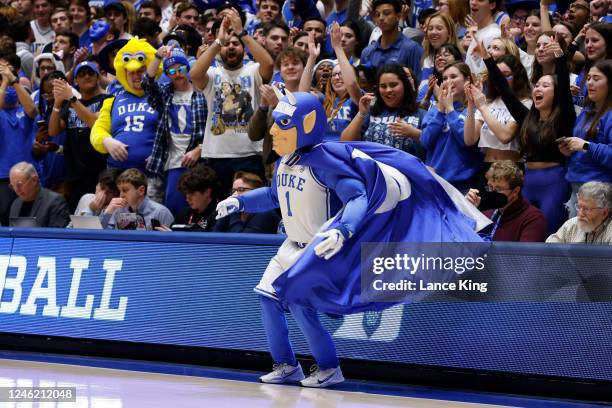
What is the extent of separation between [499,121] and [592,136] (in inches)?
32.6

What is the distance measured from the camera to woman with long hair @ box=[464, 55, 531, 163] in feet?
28.6

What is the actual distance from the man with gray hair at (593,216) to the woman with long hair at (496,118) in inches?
58.4

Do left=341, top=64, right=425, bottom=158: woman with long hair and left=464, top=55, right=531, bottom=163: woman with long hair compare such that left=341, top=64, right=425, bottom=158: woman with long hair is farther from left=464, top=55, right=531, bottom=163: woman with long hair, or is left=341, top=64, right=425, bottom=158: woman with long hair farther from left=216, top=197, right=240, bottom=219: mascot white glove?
left=216, top=197, right=240, bottom=219: mascot white glove

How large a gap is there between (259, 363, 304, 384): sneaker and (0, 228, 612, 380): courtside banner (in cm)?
39

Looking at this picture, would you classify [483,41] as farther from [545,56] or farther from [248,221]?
[248,221]

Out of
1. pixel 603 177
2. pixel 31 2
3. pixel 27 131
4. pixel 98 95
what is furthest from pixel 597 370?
pixel 31 2

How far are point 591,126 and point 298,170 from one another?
2477 millimetres

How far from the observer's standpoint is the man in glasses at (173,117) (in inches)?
413

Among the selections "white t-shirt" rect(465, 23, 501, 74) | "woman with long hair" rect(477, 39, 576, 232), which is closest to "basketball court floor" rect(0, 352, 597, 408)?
"woman with long hair" rect(477, 39, 576, 232)

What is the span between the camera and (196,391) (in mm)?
6992

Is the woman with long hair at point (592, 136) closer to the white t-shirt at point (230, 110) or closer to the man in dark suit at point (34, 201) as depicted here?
the white t-shirt at point (230, 110)

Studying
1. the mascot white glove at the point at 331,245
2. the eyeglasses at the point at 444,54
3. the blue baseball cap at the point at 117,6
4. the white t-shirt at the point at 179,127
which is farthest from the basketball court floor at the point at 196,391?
the blue baseball cap at the point at 117,6

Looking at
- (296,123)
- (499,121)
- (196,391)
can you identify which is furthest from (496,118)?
(196,391)

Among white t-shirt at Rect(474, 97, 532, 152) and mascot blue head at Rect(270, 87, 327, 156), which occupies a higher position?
mascot blue head at Rect(270, 87, 327, 156)
